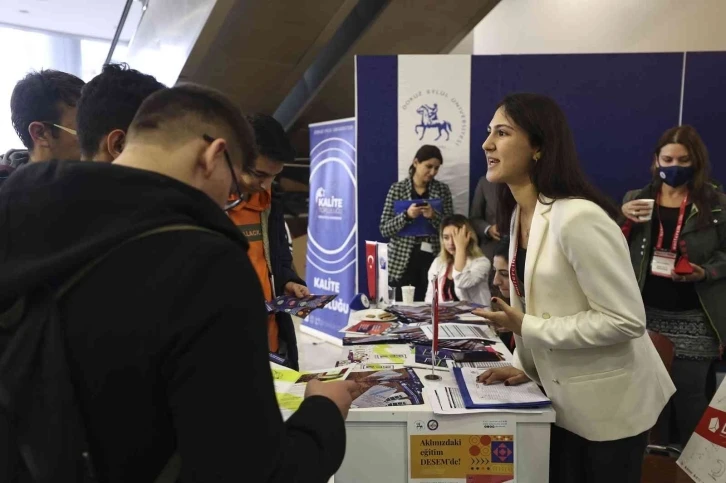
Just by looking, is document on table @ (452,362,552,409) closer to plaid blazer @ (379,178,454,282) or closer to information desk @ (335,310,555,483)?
information desk @ (335,310,555,483)

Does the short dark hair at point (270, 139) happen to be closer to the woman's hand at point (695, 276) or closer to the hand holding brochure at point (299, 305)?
the hand holding brochure at point (299, 305)

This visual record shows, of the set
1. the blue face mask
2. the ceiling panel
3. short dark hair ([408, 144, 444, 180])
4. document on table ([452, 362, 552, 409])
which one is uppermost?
the ceiling panel

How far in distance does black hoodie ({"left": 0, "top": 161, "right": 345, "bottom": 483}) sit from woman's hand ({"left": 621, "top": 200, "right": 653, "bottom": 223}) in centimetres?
251

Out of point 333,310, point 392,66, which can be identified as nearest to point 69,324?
point 392,66

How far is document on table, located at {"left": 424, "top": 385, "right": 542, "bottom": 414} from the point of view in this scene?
148 centimetres

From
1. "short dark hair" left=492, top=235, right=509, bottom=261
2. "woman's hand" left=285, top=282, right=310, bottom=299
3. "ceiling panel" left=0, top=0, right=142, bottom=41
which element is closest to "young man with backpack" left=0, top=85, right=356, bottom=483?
"woman's hand" left=285, top=282, right=310, bottom=299

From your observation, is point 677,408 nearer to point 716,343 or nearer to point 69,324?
point 716,343

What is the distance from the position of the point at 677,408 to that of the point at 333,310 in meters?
3.05

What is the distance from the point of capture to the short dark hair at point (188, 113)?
2.60 feet

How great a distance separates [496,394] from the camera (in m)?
1.57

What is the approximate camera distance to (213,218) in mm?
743

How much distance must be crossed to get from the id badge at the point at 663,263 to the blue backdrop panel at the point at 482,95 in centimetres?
159

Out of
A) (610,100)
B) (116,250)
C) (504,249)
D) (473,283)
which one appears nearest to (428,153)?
(473,283)

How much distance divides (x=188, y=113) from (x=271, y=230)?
5.18 feet
